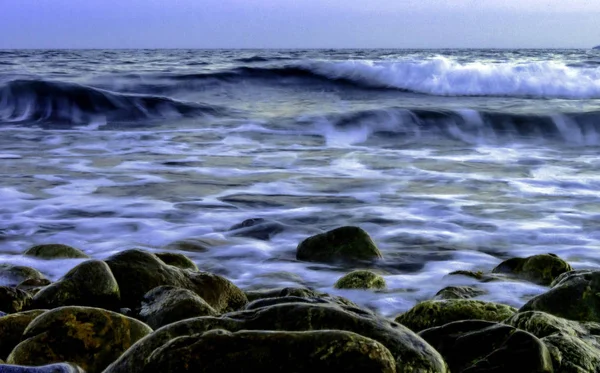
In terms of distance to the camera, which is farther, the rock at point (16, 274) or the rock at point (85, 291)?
the rock at point (16, 274)

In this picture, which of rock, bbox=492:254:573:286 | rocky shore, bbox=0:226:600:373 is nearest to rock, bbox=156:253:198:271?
rocky shore, bbox=0:226:600:373

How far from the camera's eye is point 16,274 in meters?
3.90

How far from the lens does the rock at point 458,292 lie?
12.0 feet

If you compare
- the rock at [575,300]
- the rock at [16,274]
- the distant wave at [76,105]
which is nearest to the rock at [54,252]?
the rock at [16,274]

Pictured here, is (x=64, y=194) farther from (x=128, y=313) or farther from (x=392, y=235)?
(x=128, y=313)

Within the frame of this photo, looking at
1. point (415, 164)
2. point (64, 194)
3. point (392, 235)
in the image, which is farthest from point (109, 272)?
point (415, 164)

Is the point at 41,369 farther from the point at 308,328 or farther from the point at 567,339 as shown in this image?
the point at 567,339

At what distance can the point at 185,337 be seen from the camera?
1735 mm

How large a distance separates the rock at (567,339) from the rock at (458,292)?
1.19 meters

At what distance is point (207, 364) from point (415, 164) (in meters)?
7.79

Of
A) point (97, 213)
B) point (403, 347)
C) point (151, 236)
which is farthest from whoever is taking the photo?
point (97, 213)

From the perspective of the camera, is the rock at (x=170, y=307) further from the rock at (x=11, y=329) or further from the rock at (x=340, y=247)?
the rock at (x=340, y=247)

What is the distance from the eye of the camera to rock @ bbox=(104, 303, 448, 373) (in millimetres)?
1820

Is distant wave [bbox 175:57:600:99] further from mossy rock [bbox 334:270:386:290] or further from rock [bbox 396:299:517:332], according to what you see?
rock [bbox 396:299:517:332]
